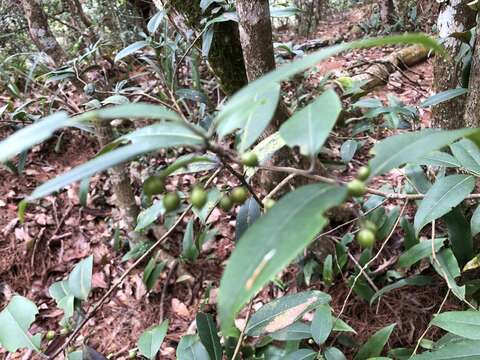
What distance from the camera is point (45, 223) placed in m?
2.23

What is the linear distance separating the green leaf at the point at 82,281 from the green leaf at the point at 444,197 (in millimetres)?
879

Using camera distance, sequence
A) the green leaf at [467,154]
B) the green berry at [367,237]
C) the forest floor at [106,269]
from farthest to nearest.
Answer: the forest floor at [106,269]
the green leaf at [467,154]
the green berry at [367,237]

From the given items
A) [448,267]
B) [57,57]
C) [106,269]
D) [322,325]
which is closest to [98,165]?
[322,325]

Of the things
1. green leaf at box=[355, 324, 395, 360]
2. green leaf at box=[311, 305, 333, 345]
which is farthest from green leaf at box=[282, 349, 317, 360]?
green leaf at box=[355, 324, 395, 360]

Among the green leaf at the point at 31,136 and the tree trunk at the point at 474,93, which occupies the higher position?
the green leaf at the point at 31,136

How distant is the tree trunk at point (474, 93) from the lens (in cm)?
110

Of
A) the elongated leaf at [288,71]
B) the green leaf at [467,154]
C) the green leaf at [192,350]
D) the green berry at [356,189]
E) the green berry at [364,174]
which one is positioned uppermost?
the elongated leaf at [288,71]

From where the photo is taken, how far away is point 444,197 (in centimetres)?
90

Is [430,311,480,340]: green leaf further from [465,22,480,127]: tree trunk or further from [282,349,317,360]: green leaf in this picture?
[465,22,480,127]: tree trunk

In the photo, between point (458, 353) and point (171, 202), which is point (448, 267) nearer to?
point (458, 353)

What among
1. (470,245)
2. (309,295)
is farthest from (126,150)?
(470,245)

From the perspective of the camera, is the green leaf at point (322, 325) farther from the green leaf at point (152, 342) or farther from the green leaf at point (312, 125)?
the green leaf at point (312, 125)

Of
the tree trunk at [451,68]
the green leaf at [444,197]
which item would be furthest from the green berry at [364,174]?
the tree trunk at [451,68]

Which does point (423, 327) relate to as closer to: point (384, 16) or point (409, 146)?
point (409, 146)
